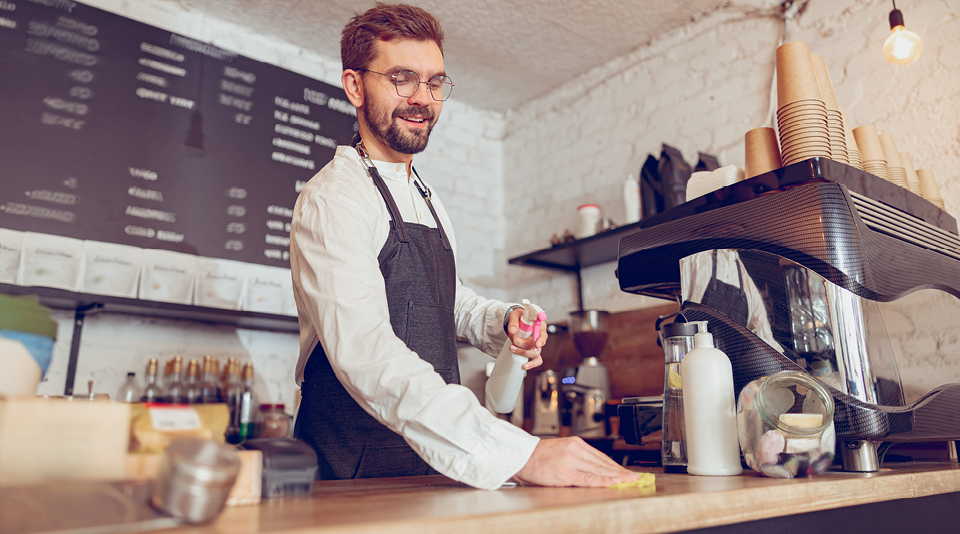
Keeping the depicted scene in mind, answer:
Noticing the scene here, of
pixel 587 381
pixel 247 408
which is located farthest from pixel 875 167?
pixel 247 408

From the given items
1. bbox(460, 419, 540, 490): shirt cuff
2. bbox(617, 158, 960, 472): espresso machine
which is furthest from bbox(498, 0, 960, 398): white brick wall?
bbox(460, 419, 540, 490): shirt cuff

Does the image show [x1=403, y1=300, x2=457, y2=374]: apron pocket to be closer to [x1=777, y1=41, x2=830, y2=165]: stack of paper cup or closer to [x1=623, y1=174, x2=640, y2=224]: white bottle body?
[x1=777, y1=41, x2=830, y2=165]: stack of paper cup

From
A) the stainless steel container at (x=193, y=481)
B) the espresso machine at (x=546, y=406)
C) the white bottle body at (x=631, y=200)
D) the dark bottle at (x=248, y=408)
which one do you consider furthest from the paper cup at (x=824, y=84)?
the dark bottle at (x=248, y=408)

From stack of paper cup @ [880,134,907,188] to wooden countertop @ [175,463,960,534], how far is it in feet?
2.64

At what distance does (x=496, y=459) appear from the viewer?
821 millimetres

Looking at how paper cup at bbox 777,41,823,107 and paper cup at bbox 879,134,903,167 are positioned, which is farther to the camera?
paper cup at bbox 879,134,903,167

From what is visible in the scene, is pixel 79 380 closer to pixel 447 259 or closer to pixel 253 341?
pixel 253 341

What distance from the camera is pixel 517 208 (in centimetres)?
391

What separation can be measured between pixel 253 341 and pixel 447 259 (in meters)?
1.74

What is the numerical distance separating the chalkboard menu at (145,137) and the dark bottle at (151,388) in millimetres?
503

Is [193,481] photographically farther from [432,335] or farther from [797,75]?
[797,75]

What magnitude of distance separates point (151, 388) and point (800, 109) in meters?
2.40

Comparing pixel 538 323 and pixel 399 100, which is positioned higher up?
pixel 399 100

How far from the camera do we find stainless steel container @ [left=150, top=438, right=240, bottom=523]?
0.47 metres
